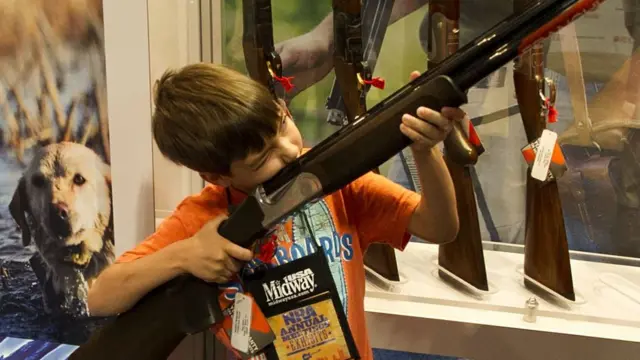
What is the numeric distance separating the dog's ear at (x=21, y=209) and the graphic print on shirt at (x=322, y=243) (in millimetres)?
592

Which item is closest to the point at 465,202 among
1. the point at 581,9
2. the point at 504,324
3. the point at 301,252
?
the point at 504,324

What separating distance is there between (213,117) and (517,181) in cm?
72

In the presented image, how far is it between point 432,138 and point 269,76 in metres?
0.43

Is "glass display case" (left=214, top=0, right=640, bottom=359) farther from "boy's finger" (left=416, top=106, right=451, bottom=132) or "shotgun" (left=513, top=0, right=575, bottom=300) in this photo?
"boy's finger" (left=416, top=106, right=451, bottom=132)

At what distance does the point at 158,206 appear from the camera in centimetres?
115

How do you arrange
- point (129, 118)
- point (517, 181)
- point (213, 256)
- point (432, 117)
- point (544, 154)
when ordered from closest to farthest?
point (432, 117), point (213, 256), point (544, 154), point (129, 118), point (517, 181)

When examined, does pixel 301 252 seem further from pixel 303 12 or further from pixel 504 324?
pixel 303 12

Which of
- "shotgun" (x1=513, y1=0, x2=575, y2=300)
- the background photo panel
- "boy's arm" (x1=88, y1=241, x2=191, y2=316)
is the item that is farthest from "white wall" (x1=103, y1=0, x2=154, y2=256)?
"shotgun" (x1=513, y1=0, x2=575, y2=300)

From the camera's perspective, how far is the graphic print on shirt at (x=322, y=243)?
82cm

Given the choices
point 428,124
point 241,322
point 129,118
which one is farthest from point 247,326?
point 129,118

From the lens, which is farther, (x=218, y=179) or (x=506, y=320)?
(x=506, y=320)

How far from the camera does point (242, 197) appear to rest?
0.83 metres

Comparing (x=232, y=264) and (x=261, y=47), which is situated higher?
(x=261, y=47)

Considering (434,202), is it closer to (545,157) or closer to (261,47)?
(545,157)
